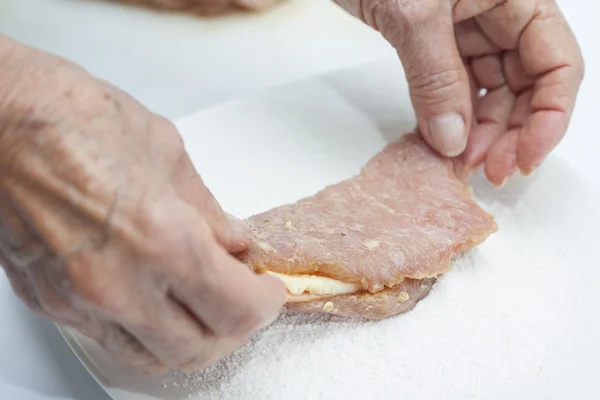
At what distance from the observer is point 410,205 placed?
1.39 metres

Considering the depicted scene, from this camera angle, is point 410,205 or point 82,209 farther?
point 410,205

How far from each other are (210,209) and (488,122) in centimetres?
94

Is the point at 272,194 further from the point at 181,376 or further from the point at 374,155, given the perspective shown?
the point at 181,376

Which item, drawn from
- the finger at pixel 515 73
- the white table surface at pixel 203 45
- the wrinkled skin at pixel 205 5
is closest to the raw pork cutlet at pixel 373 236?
the finger at pixel 515 73

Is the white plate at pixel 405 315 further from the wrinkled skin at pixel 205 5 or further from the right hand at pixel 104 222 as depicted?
the wrinkled skin at pixel 205 5

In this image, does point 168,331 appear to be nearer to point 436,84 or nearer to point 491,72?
point 436,84

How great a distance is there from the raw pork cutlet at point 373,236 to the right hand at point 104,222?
0.86 ft

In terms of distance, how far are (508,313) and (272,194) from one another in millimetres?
586

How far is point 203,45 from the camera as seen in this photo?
2.34m

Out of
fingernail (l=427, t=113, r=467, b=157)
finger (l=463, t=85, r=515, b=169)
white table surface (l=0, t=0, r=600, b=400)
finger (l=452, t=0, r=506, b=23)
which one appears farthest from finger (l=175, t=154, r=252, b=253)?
white table surface (l=0, t=0, r=600, b=400)

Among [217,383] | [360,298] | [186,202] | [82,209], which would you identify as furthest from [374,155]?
[82,209]

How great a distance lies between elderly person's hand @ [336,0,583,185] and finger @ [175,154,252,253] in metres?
0.62

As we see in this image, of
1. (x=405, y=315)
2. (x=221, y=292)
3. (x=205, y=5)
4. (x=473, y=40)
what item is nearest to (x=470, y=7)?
(x=473, y=40)

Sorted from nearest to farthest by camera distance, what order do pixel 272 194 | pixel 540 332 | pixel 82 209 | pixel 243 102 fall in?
1. pixel 82 209
2. pixel 540 332
3. pixel 272 194
4. pixel 243 102
